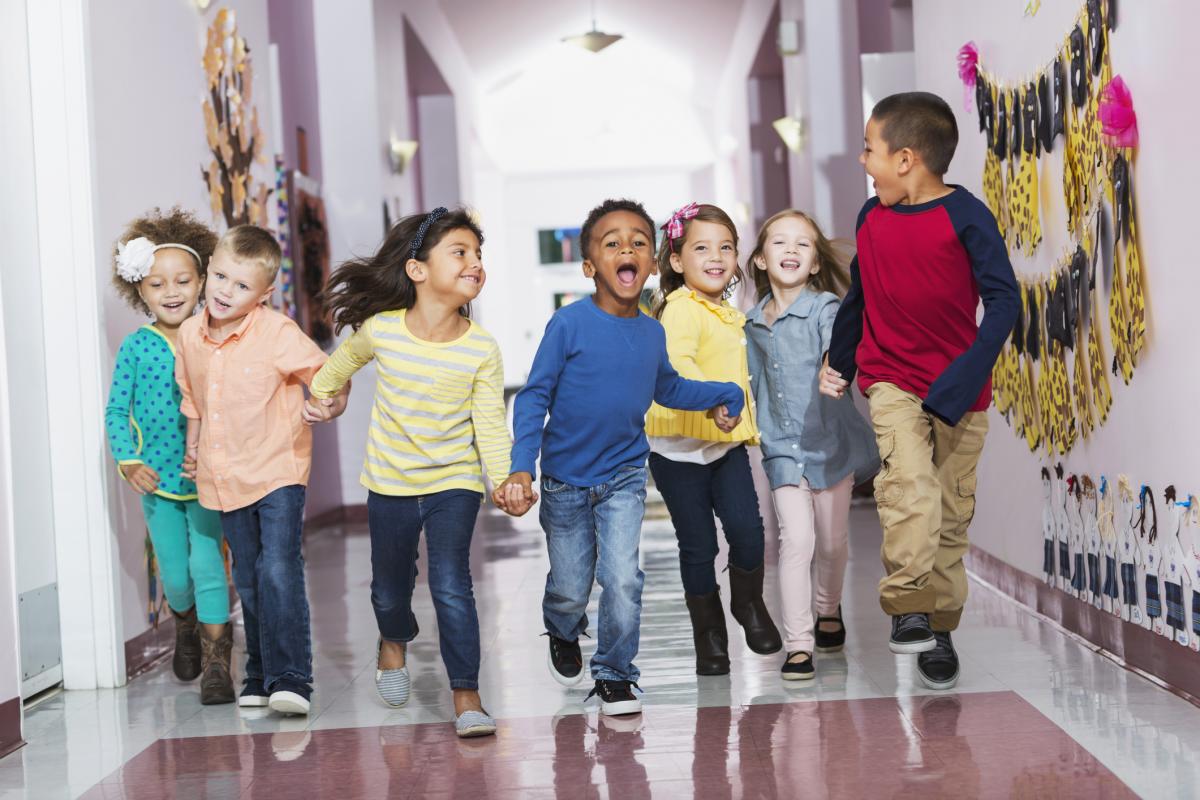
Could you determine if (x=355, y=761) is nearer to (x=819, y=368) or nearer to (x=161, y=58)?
(x=819, y=368)

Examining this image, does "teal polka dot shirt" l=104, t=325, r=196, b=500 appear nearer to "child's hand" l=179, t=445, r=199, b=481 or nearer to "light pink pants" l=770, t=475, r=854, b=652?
"child's hand" l=179, t=445, r=199, b=481

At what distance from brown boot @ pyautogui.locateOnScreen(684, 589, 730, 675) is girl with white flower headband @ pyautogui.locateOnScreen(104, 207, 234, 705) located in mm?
1120

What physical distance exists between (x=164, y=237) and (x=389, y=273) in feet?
2.85

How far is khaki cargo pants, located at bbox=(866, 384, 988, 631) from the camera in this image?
2.91 metres

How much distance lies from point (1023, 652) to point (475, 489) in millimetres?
1400

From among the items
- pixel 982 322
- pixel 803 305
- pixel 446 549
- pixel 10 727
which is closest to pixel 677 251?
pixel 803 305

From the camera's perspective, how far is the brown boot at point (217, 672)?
10.8 feet

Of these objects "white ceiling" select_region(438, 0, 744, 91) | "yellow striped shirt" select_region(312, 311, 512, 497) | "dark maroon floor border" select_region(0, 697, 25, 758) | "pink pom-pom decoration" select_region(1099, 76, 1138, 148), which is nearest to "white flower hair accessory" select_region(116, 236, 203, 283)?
"yellow striped shirt" select_region(312, 311, 512, 497)

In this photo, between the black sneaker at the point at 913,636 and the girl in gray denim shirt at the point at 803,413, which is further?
the girl in gray denim shirt at the point at 803,413

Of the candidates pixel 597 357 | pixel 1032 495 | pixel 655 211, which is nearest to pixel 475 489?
pixel 597 357

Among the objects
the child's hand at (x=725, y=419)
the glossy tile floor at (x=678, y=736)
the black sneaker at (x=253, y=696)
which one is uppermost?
the child's hand at (x=725, y=419)

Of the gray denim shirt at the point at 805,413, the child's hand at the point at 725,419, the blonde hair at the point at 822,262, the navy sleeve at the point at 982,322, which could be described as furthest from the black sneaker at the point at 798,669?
the blonde hair at the point at 822,262

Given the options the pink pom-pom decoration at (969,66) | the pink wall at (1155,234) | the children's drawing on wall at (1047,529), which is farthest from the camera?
the pink pom-pom decoration at (969,66)

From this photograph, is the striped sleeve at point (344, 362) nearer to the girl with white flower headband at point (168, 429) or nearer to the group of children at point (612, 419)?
the group of children at point (612, 419)
